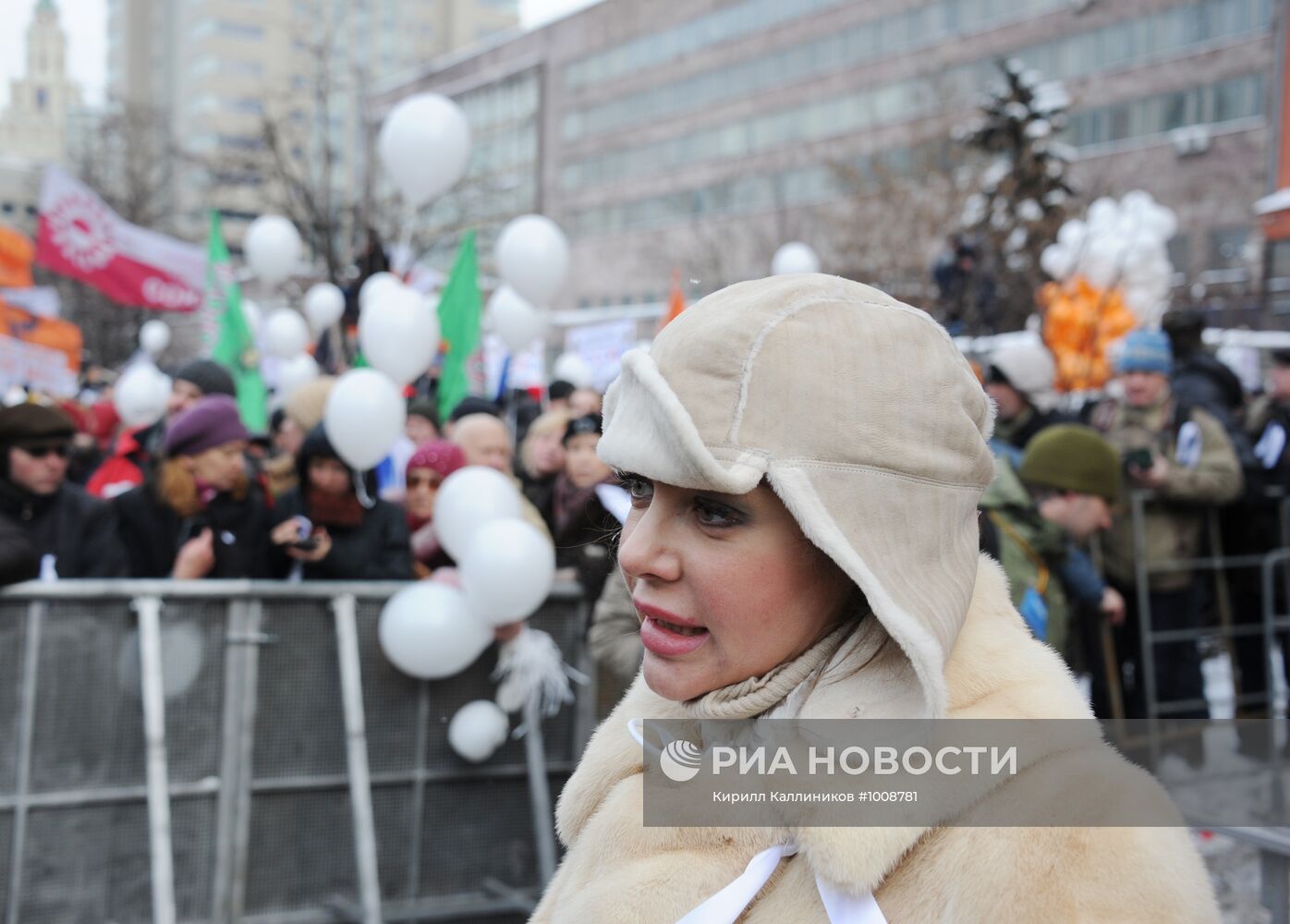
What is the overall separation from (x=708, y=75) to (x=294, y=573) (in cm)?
5723

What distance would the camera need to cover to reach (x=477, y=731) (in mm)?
4512

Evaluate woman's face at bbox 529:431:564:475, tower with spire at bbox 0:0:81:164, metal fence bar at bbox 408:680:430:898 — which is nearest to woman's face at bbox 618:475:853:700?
metal fence bar at bbox 408:680:430:898

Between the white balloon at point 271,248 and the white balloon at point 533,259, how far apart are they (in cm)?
280

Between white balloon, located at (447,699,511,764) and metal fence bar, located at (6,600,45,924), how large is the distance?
1378 mm

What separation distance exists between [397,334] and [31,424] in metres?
1.93

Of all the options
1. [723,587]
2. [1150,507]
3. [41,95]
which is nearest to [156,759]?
[723,587]

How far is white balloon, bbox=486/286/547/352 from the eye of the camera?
Answer: 902 centimetres

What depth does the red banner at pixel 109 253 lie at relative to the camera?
10.5 m

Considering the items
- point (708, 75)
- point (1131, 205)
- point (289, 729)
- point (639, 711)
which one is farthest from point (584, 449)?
point (708, 75)

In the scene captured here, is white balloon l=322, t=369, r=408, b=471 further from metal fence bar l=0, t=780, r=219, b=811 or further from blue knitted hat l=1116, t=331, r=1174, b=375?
blue knitted hat l=1116, t=331, r=1174, b=375

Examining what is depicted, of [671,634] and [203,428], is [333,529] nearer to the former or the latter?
[203,428]

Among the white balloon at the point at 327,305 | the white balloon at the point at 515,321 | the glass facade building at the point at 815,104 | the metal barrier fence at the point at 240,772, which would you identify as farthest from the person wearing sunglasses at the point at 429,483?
the glass facade building at the point at 815,104

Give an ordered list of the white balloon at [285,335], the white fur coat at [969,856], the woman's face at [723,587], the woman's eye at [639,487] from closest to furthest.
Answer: the white fur coat at [969,856]
the woman's face at [723,587]
the woman's eye at [639,487]
the white balloon at [285,335]

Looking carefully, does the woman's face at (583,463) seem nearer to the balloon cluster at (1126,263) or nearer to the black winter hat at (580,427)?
the black winter hat at (580,427)
